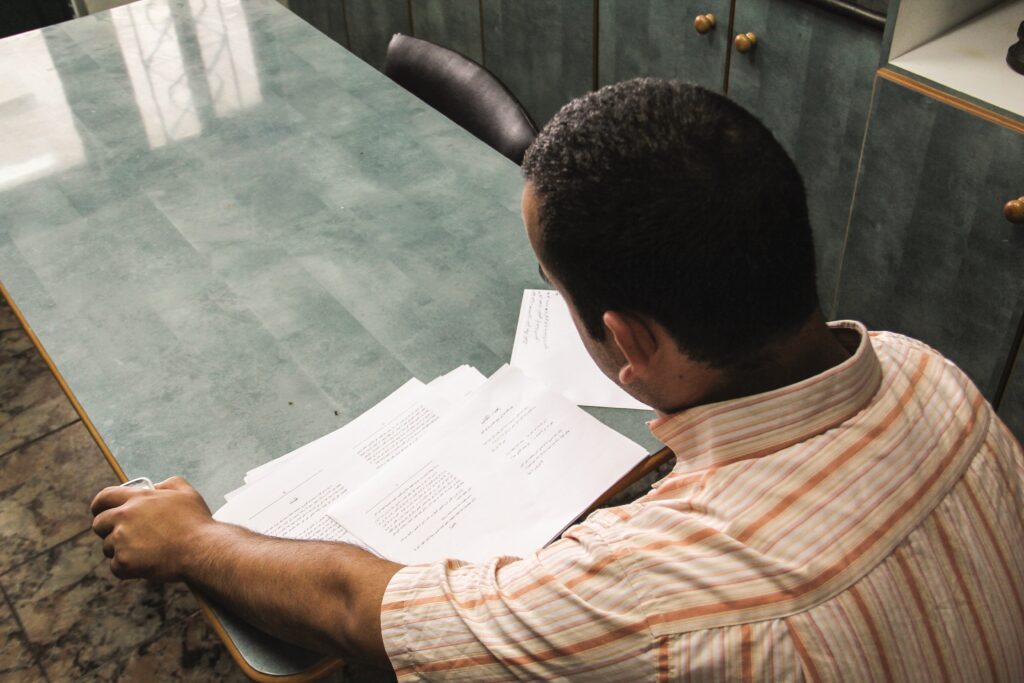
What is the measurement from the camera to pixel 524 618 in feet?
2.89

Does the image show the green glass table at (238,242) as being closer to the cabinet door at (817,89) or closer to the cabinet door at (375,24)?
the cabinet door at (817,89)

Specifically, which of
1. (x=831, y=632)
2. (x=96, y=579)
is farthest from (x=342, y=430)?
(x=96, y=579)

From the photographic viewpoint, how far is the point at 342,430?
1.34 meters

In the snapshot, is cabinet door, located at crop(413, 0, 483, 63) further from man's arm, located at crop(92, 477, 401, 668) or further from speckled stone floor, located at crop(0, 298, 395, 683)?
man's arm, located at crop(92, 477, 401, 668)

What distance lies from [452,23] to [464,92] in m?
1.27

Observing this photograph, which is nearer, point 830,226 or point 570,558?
point 570,558

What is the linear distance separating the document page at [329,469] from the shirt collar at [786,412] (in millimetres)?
507

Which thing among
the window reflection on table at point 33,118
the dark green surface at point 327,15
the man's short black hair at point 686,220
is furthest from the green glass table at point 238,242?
the dark green surface at point 327,15

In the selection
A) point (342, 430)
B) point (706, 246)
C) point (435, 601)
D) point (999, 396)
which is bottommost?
point (999, 396)

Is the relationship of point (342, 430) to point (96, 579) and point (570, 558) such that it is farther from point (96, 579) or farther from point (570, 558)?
point (96, 579)

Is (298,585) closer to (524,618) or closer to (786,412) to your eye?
(524,618)

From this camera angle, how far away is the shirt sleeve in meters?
0.84

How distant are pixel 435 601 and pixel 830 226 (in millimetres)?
1637

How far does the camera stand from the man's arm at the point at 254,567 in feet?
3.32
